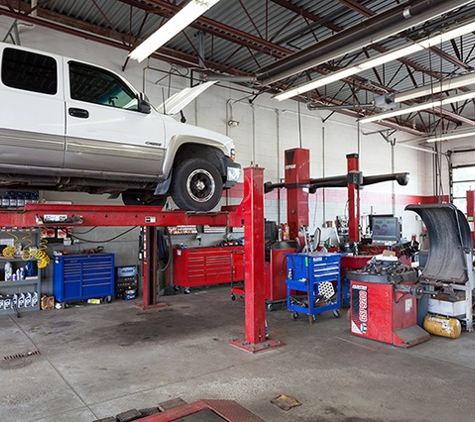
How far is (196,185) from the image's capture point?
A: 449 centimetres

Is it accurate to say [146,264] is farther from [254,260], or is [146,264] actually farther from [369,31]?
[369,31]

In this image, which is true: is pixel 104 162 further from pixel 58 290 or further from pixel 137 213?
pixel 58 290

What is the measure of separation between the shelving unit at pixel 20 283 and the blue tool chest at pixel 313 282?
4.39 meters

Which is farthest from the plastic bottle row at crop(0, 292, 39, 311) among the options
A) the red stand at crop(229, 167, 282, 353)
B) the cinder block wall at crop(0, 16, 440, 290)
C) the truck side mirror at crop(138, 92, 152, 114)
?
the truck side mirror at crop(138, 92, 152, 114)

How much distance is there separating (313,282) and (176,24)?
157 inches

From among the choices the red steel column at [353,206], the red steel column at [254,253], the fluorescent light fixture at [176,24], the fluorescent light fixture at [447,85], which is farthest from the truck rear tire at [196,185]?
the red steel column at [353,206]

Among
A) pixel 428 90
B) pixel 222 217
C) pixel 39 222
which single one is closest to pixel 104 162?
pixel 39 222

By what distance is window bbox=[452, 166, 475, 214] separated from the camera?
15430 millimetres

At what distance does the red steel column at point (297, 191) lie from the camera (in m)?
7.58

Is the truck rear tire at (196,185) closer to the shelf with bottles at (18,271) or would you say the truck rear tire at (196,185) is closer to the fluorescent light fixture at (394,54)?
the fluorescent light fixture at (394,54)

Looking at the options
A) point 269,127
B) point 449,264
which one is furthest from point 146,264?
point 269,127

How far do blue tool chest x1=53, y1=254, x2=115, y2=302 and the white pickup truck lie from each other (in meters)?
2.83

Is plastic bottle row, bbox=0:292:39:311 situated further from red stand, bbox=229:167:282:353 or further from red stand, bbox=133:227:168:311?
red stand, bbox=229:167:282:353

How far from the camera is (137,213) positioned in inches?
161
